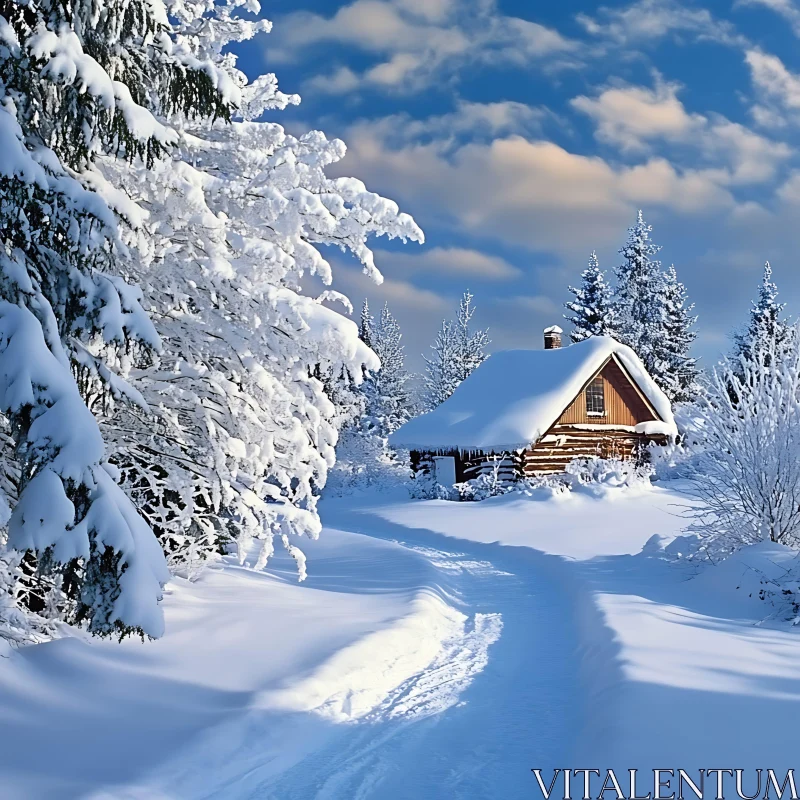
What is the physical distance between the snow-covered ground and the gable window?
19607 mm

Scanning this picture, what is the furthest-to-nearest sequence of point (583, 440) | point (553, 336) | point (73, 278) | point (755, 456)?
point (553, 336)
point (583, 440)
point (755, 456)
point (73, 278)

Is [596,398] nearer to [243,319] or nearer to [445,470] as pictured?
[445,470]

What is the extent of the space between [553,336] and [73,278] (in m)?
32.1

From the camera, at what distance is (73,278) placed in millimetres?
5148

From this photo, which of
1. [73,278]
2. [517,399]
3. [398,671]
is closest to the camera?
[73,278]

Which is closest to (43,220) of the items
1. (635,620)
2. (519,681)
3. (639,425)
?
(519,681)

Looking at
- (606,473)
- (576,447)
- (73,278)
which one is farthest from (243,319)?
(576,447)

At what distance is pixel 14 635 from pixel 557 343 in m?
31.5

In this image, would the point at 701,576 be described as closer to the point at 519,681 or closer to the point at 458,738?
the point at 519,681

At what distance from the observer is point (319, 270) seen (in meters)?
8.52

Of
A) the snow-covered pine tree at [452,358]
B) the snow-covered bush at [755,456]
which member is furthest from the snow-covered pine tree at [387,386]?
the snow-covered bush at [755,456]

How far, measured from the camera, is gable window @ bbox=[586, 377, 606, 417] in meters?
30.4

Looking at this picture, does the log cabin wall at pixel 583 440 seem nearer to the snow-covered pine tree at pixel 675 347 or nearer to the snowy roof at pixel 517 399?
the snowy roof at pixel 517 399

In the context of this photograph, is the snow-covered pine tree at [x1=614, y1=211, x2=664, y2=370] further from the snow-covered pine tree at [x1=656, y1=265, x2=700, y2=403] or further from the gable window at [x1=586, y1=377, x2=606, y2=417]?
the gable window at [x1=586, y1=377, x2=606, y2=417]
